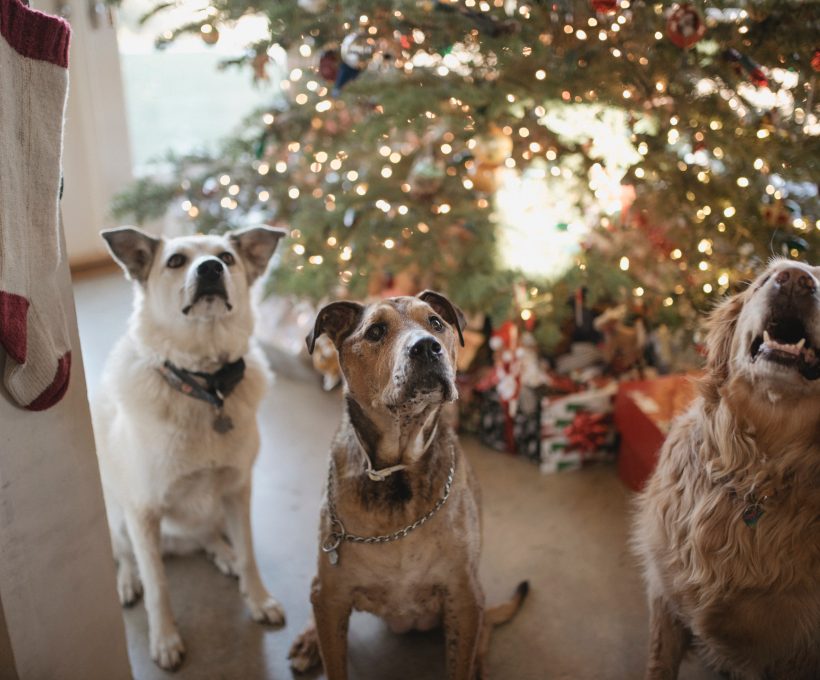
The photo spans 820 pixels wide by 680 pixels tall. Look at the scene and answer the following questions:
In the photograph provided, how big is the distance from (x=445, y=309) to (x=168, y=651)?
48.0 inches

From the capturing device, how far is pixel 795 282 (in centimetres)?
140

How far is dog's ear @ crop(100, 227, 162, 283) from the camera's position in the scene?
1949 mm

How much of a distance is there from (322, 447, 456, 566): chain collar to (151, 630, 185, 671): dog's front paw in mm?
688

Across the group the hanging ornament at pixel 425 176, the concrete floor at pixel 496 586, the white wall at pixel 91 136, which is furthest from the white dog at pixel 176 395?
the white wall at pixel 91 136

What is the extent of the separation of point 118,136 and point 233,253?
3362mm

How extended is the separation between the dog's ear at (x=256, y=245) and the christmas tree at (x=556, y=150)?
749 mm

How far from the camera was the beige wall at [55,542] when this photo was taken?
1.43 meters

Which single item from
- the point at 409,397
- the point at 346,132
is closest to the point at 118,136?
the point at 346,132

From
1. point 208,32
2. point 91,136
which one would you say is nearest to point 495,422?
point 208,32

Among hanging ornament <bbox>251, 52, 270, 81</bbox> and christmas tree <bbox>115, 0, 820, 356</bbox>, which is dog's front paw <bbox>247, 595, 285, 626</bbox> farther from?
hanging ornament <bbox>251, 52, 270, 81</bbox>

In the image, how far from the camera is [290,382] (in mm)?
3707

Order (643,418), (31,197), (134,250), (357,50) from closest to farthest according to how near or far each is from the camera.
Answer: (31,197), (134,250), (357,50), (643,418)

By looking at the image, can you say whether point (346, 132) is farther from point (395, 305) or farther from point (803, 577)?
point (803, 577)

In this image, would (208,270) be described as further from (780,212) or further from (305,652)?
(780,212)
